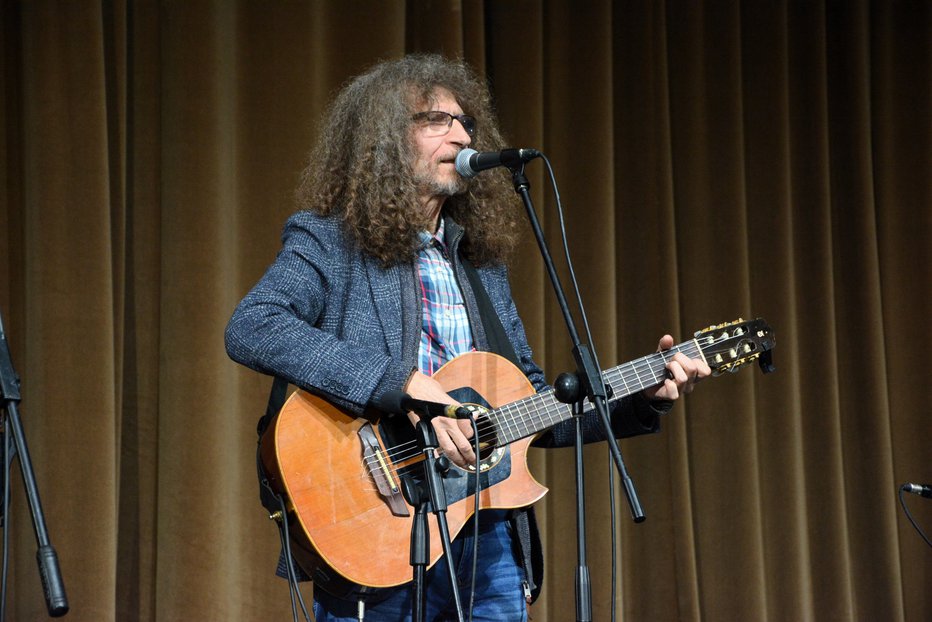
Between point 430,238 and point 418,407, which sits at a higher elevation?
point 430,238

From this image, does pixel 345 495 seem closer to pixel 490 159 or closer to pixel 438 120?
pixel 490 159

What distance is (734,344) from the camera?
218 cm

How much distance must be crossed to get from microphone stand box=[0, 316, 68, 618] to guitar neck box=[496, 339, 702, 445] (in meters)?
0.95

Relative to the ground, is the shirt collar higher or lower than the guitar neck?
higher

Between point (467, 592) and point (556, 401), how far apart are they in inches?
17.2

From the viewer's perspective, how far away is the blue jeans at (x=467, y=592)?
1.95 meters

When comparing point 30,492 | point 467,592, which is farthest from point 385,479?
point 30,492

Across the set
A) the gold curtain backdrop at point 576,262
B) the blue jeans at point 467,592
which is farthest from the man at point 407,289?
the gold curtain backdrop at point 576,262

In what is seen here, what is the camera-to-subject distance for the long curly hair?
221cm

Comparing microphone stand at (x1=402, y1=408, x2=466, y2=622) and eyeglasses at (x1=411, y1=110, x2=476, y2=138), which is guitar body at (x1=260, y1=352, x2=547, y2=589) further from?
eyeglasses at (x1=411, y1=110, x2=476, y2=138)

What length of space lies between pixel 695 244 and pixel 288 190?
5.57ft

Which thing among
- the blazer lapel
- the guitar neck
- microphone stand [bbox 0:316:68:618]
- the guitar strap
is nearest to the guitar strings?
the guitar neck

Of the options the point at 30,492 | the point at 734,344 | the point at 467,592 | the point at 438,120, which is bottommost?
the point at 467,592

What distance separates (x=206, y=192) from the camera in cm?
316
